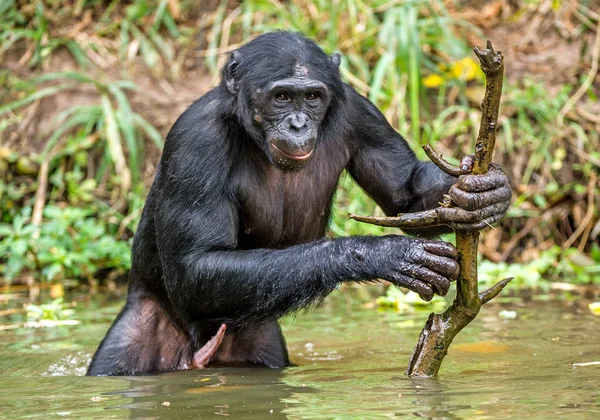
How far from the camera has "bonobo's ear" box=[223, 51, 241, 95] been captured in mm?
6109

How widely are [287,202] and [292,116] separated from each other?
72 cm

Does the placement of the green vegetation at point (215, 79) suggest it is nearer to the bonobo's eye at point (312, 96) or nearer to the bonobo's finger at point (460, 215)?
the bonobo's eye at point (312, 96)

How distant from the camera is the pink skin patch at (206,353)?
245 inches

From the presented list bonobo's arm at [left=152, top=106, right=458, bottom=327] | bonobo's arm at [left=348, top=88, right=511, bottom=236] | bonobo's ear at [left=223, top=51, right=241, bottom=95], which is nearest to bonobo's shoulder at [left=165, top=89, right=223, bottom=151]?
bonobo's arm at [left=152, top=106, right=458, bottom=327]

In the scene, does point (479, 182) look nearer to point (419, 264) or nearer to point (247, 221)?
point (419, 264)

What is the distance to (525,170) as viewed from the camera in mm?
11344

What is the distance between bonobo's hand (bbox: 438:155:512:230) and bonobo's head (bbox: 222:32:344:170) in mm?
1072

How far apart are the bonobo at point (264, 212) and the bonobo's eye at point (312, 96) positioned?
0.5 inches

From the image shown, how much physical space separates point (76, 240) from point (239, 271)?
522cm

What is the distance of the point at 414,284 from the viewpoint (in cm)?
509

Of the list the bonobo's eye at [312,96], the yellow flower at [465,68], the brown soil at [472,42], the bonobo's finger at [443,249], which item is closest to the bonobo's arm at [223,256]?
the bonobo's finger at [443,249]

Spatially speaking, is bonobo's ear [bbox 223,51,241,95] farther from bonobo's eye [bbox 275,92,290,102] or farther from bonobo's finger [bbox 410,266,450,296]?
bonobo's finger [bbox 410,266,450,296]

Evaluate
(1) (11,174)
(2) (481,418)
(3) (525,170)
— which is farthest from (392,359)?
(1) (11,174)

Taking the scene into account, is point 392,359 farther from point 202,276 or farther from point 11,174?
point 11,174
